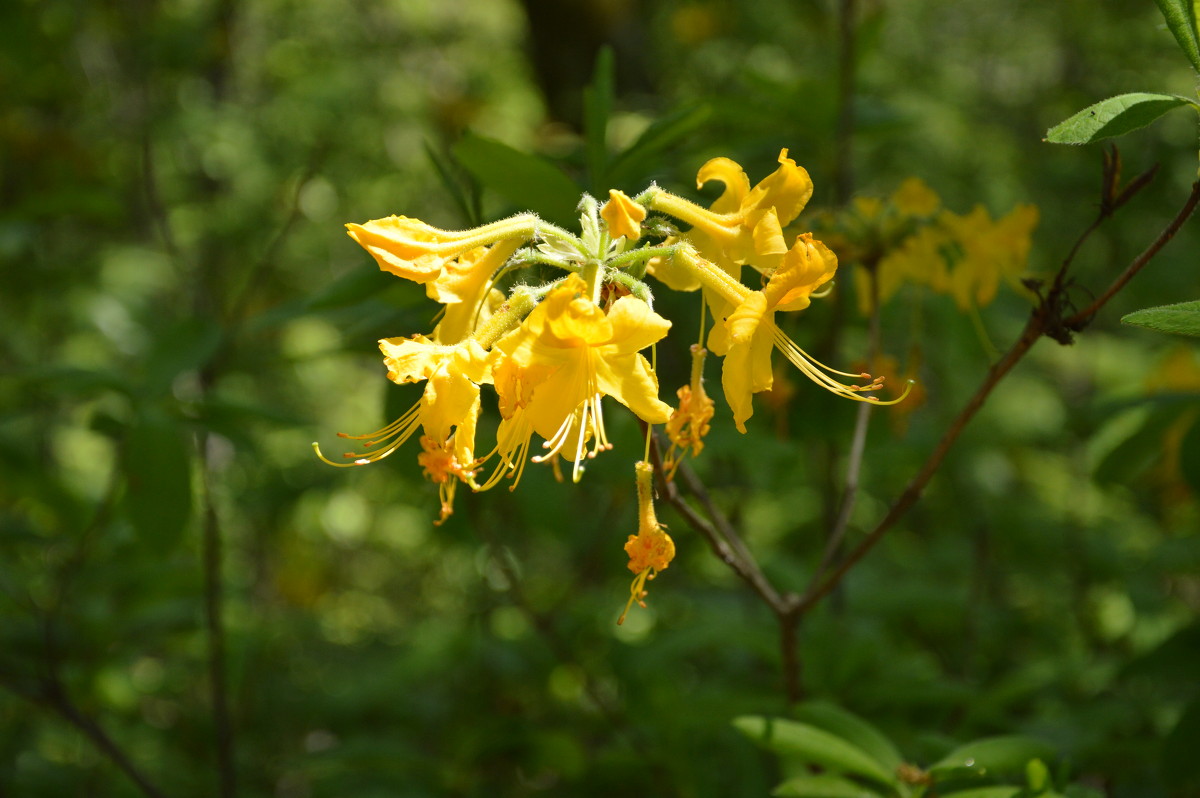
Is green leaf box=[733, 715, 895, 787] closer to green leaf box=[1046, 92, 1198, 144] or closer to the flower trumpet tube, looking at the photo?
the flower trumpet tube

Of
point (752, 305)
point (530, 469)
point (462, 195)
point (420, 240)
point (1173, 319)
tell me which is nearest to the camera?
point (1173, 319)

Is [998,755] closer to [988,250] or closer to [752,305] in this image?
[752,305]

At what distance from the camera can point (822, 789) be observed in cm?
140

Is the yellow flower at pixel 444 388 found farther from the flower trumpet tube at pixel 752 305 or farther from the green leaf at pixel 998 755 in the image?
the green leaf at pixel 998 755

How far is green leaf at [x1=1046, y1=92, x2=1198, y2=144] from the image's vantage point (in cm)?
108

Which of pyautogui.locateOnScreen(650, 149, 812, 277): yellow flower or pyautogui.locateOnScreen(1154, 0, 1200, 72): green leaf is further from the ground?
pyautogui.locateOnScreen(1154, 0, 1200, 72): green leaf

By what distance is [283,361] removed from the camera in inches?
86.9

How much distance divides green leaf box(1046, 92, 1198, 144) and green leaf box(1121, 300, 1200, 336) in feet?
0.71

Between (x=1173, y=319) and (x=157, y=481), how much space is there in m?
1.84

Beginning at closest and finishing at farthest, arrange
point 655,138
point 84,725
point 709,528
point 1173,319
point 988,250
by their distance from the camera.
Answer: point 1173,319, point 709,528, point 655,138, point 988,250, point 84,725

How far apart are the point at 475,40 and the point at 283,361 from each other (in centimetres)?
585

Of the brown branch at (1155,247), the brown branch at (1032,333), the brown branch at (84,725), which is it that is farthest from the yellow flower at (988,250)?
the brown branch at (84,725)

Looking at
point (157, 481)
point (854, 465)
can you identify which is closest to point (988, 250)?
point (854, 465)

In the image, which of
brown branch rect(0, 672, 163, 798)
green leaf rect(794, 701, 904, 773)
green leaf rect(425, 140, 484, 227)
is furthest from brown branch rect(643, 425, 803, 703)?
brown branch rect(0, 672, 163, 798)
